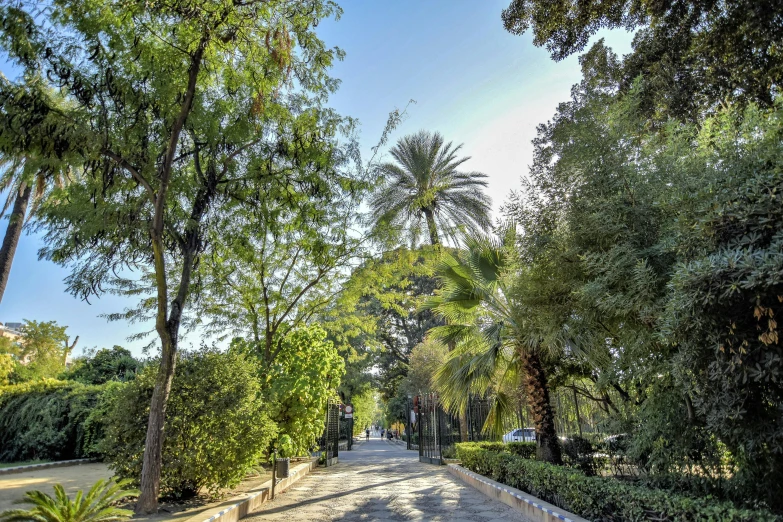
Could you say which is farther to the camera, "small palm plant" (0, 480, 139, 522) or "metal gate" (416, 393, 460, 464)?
"metal gate" (416, 393, 460, 464)

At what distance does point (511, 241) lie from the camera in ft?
26.2

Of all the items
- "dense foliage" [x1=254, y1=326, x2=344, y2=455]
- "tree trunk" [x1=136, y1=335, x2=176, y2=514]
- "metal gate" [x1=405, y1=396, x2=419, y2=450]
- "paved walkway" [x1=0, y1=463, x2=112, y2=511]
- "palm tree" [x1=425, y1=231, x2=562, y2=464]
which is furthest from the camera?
→ "metal gate" [x1=405, y1=396, x2=419, y2=450]

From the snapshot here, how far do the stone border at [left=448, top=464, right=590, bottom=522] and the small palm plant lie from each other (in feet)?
16.9

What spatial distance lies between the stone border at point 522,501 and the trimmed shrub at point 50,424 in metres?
12.4

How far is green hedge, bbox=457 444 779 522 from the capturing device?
4219mm

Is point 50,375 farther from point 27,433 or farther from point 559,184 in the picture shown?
point 559,184

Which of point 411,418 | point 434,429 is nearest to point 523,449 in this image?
point 434,429

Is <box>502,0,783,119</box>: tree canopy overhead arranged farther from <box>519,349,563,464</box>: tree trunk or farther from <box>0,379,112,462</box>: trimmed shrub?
<box>0,379,112,462</box>: trimmed shrub

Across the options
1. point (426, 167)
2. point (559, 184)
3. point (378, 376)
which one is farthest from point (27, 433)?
point (378, 376)

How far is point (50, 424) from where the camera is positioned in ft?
51.1

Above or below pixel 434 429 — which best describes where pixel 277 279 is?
above

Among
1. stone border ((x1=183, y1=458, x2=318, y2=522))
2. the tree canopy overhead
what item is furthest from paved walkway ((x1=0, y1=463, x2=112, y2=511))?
the tree canopy overhead

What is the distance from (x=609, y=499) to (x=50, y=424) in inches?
685

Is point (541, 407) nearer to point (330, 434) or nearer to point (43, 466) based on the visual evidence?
point (330, 434)
